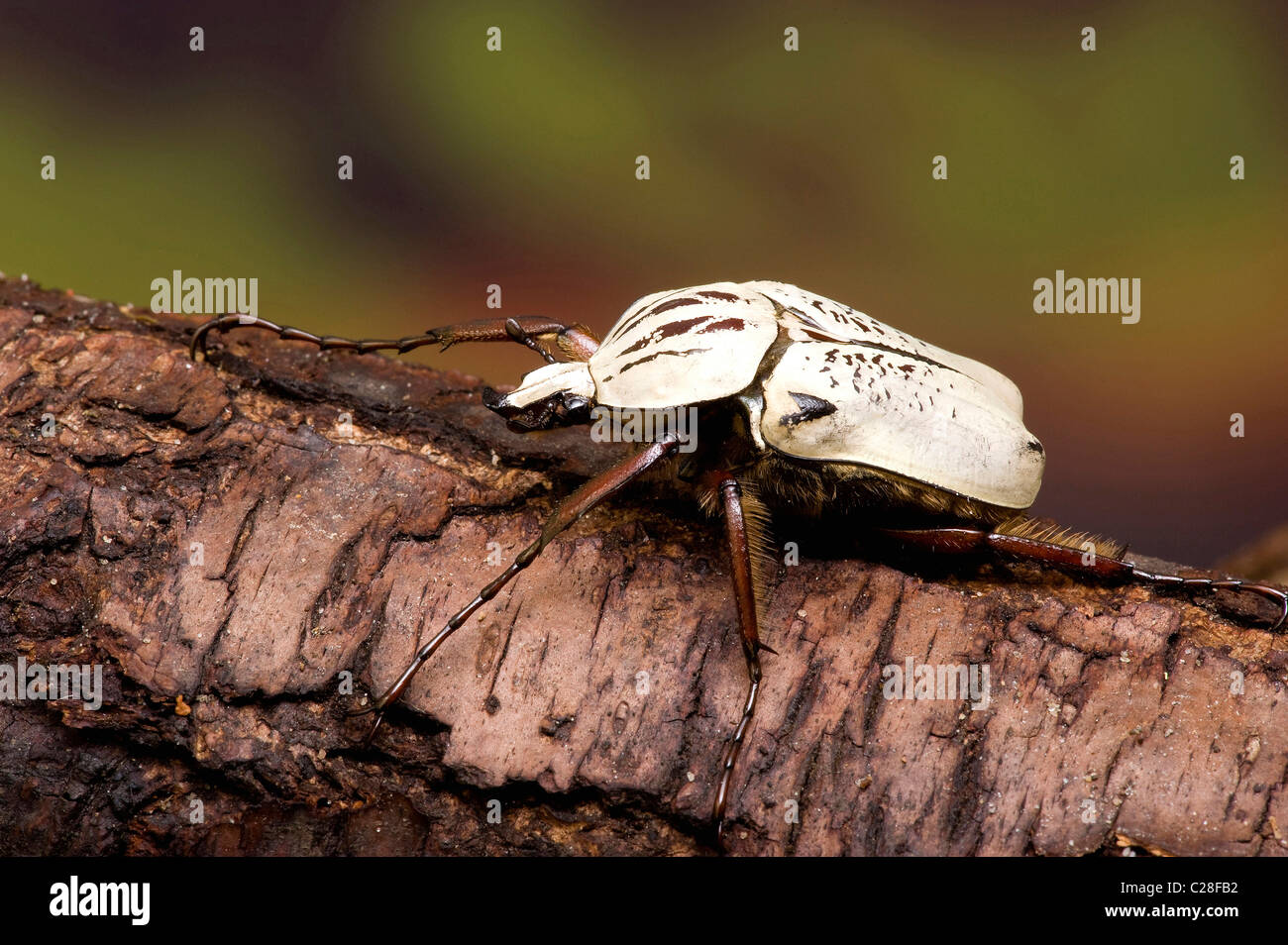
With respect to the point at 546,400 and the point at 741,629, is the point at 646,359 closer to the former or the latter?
the point at 546,400

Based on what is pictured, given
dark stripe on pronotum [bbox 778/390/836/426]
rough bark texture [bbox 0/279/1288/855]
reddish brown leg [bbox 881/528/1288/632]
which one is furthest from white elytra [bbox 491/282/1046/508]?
rough bark texture [bbox 0/279/1288/855]

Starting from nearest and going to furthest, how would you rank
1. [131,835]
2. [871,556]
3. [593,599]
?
[131,835], [593,599], [871,556]

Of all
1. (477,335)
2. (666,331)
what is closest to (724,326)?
(666,331)

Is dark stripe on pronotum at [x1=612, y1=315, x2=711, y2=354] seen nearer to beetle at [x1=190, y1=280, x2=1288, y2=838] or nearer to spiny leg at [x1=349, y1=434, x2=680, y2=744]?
beetle at [x1=190, y1=280, x2=1288, y2=838]

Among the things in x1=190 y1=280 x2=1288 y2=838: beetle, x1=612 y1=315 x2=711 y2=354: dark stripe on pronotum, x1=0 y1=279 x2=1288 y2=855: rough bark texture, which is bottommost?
x1=0 y1=279 x2=1288 y2=855: rough bark texture

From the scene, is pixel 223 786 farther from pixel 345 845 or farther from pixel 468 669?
pixel 468 669

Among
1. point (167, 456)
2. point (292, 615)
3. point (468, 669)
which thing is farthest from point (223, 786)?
point (167, 456)

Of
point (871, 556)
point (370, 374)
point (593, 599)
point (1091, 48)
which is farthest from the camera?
point (1091, 48)
